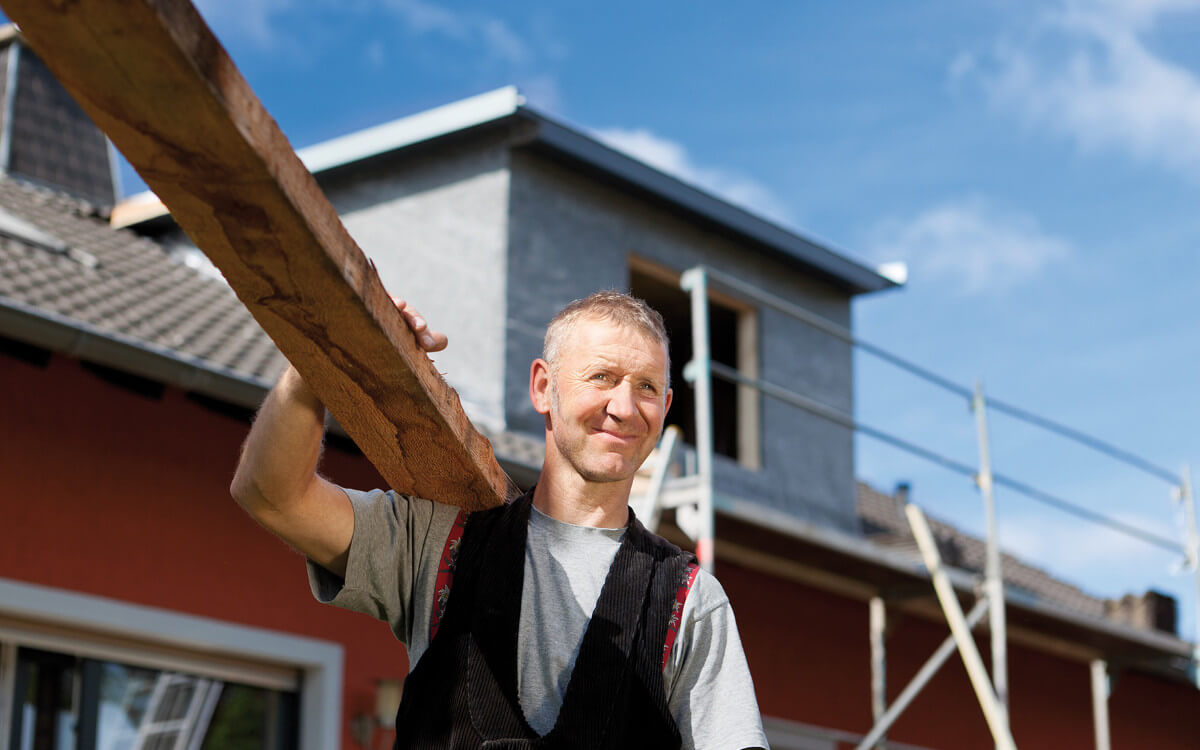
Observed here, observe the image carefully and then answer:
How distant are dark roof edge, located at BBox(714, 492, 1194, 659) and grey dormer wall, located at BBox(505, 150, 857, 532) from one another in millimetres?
1064

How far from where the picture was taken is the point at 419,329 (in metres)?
2.07

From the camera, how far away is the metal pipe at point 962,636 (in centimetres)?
800

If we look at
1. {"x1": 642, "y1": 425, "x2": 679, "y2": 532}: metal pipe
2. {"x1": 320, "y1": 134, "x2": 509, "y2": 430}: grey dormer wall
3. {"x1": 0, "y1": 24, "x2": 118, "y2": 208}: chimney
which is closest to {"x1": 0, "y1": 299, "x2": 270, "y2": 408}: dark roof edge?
{"x1": 642, "y1": 425, "x2": 679, "y2": 532}: metal pipe

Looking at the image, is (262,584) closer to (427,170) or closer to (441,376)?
(427,170)

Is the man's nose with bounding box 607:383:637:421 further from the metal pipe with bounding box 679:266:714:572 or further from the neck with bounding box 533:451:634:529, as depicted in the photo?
the metal pipe with bounding box 679:266:714:572

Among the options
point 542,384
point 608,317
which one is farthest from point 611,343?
point 542,384

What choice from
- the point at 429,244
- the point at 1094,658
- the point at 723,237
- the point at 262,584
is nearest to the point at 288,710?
the point at 262,584

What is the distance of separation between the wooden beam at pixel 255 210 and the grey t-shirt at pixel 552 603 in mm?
88

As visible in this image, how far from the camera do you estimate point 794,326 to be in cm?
1029

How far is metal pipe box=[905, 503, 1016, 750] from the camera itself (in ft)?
26.2

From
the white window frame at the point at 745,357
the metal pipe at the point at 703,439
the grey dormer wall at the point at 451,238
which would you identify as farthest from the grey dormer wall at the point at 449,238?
the metal pipe at the point at 703,439

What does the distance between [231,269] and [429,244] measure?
7717mm

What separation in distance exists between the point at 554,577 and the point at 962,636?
622 cm

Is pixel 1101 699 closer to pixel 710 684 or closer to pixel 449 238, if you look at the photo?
pixel 449 238
